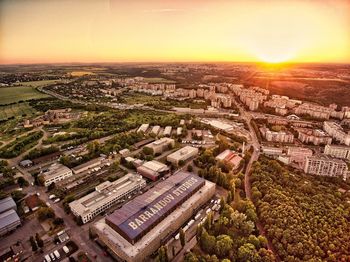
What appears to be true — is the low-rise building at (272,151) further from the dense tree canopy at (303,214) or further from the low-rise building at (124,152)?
the low-rise building at (124,152)

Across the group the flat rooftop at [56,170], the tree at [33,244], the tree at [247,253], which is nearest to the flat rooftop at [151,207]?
the tree at [33,244]

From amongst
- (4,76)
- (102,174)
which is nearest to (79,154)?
(102,174)

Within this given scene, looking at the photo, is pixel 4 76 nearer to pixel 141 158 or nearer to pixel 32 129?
pixel 32 129

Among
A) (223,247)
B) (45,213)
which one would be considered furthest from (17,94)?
(223,247)

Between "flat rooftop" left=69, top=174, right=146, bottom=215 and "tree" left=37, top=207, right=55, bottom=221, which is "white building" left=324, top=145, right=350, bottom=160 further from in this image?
"tree" left=37, top=207, right=55, bottom=221

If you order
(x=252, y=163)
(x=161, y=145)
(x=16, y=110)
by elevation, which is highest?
(x=16, y=110)

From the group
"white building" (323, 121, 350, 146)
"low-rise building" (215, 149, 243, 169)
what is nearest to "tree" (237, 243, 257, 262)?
"low-rise building" (215, 149, 243, 169)

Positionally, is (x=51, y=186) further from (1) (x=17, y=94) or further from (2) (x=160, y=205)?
(1) (x=17, y=94)
